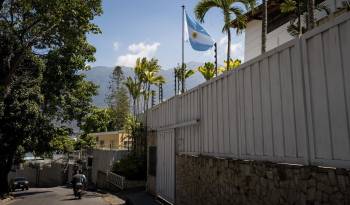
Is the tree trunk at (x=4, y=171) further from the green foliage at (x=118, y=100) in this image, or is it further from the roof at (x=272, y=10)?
the green foliage at (x=118, y=100)

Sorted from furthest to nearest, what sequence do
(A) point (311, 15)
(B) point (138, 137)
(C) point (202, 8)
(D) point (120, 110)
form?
(D) point (120, 110)
(B) point (138, 137)
(C) point (202, 8)
(A) point (311, 15)

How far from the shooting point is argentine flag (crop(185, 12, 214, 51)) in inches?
627

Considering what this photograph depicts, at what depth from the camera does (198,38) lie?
16000 millimetres

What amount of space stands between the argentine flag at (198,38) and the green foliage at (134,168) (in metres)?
12.2

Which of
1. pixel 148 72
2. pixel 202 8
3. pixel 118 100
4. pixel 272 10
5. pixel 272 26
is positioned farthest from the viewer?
pixel 118 100

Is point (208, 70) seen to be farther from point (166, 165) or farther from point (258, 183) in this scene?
point (258, 183)

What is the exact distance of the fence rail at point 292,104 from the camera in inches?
218

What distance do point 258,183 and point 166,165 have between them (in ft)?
29.4

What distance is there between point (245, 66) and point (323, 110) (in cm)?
296

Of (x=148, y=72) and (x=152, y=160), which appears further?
(x=148, y=72)

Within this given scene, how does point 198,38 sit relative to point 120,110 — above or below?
below

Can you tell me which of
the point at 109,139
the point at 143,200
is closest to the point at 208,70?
the point at 143,200

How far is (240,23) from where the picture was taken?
1998cm

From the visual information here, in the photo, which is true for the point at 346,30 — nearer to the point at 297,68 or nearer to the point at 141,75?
the point at 297,68
